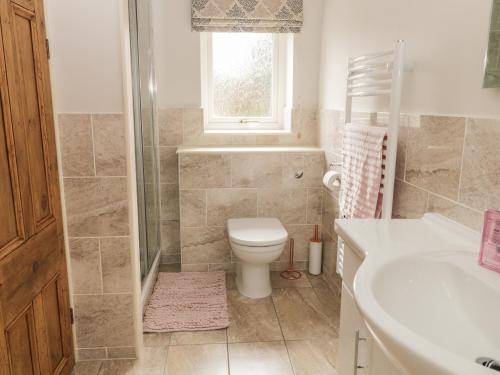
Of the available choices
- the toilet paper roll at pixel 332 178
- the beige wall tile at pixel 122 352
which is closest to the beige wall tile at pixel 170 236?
the beige wall tile at pixel 122 352

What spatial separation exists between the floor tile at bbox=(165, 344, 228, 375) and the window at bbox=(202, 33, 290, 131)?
5.94 feet

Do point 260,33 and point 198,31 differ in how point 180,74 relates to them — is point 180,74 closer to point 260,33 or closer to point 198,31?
point 198,31

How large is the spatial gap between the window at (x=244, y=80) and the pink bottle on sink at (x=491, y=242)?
96.9 inches

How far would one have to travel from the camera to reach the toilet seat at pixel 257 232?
2.51m

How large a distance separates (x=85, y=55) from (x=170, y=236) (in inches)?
69.4

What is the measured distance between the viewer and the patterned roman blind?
117 inches

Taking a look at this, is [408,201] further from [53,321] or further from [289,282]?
[53,321]

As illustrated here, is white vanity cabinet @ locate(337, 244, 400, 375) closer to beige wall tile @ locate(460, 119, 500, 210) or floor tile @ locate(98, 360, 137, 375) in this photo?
beige wall tile @ locate(460, 119, 500, 210)

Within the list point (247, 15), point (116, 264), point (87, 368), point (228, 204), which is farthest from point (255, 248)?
point (247, 15)

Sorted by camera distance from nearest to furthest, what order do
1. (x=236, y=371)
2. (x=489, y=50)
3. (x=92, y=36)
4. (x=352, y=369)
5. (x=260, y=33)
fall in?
(x=489, y=50)
(x=352, y=369)
(x=92, y=36)
(x=236, y=371)
(x=260, y=33)

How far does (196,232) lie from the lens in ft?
9.72

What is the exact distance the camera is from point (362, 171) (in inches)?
74.9

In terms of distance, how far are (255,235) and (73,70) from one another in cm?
142

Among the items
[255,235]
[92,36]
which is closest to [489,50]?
[92,36]
